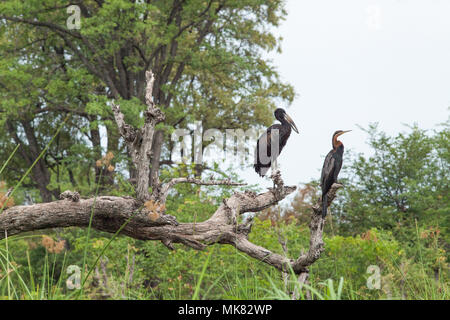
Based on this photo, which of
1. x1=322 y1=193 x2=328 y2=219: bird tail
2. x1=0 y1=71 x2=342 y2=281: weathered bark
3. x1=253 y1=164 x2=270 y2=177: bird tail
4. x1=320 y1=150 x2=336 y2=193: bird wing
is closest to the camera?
x1=322 y1=193 x2=328 y2=219: bird tail

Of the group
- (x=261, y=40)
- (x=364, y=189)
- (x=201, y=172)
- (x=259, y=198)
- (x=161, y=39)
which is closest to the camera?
(x=259, y=198)

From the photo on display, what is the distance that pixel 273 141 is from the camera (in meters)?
6.56

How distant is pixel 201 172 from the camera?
1717cm

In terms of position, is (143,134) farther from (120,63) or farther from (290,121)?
(120,63)

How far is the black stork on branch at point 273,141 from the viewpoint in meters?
6.56

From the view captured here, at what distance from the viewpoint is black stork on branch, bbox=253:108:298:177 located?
21.5 ft

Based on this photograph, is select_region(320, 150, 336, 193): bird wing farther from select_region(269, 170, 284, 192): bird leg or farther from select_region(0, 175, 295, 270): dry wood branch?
select_region(0, 175, 295, 270): dry wood branch

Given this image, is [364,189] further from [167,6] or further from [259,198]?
[259,198]

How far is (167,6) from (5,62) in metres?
5.01

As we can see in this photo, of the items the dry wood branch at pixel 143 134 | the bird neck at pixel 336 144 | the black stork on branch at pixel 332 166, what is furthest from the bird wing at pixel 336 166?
the dry wood branch at pixel 143 134

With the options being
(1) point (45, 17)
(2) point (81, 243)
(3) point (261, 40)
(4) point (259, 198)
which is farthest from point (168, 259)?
(3) point (261, 40)

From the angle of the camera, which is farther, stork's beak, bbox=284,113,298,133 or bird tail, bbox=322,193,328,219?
stork's beak, bbox=284,113,298,133

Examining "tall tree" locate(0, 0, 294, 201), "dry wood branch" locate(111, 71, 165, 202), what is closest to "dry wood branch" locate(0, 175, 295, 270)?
"dry wood branch" locate(111, 71, 165, 202)

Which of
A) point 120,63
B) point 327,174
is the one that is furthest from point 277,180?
point 120,63
